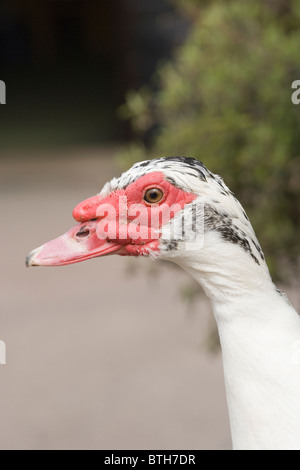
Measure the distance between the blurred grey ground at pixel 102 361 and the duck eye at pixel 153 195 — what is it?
159 cm

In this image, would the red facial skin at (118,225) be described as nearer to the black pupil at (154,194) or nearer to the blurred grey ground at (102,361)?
the black pupil at (154,194)

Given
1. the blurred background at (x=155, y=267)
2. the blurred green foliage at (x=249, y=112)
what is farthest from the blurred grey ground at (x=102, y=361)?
the blurred green foliage at (x=249, y=112)

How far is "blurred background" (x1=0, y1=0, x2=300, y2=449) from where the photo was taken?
287cm

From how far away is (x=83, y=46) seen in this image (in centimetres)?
1406

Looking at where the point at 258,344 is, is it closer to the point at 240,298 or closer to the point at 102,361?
the point at 240,298

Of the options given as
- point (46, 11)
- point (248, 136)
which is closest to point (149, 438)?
point (248, 136)

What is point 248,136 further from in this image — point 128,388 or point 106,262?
point 106,262

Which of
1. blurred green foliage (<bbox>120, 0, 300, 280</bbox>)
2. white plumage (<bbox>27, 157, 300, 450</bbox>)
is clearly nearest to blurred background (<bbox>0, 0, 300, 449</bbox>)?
blurred green foliage (<bbox>120, 0, 300, 280</bbox>)

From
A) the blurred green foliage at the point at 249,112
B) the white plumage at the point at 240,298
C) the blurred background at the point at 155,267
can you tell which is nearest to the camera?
the white plumage at the point at 240,298

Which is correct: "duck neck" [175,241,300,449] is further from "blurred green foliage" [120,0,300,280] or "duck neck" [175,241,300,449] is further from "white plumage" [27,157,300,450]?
"blurred green foliage" [120,0,300,280]

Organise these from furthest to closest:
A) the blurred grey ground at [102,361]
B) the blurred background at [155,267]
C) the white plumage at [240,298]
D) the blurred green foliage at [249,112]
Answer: the blurred grey ground at [102,361] → the blurred background at [155,267] → the blurred green foliage at [249,112] → the white plumage at [240,298]

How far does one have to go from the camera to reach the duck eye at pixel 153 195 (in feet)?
5.30

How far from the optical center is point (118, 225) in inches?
65.2

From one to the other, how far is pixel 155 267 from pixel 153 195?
157 centimetres
